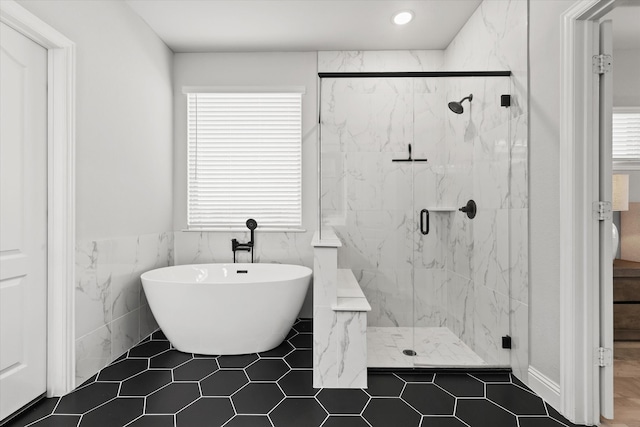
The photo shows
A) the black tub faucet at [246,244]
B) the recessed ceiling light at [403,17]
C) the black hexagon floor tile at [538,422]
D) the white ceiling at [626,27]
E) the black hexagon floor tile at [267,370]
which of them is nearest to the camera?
the black hexagon floor tile at [538,422]

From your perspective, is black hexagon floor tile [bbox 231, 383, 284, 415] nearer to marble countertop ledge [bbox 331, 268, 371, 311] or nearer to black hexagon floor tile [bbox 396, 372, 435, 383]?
marble countertop ledge [bbox 331, 268, 371, 311]

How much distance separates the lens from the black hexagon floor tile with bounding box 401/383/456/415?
1.90m

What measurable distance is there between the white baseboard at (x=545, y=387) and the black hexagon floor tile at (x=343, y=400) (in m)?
0.95

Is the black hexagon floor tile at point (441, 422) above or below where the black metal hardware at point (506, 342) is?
below

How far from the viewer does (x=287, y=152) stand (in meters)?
3.59

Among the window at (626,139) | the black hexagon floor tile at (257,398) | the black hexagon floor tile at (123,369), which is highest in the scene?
the window at (626,139)

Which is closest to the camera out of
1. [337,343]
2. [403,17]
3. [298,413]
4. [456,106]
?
[298,413]

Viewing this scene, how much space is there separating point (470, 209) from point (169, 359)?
7.81 feet

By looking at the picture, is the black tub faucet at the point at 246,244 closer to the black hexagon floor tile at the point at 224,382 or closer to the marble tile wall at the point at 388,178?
the marble tile wall at the point at 388,178

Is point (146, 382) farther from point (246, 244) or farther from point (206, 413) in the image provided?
point (246, 244)

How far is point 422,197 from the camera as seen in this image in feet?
8.53

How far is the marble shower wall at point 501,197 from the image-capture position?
2188 mm

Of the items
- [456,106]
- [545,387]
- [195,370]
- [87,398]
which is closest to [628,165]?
[456,106]

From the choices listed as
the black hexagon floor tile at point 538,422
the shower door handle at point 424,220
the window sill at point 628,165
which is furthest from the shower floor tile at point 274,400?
the window sill at point 628,165
